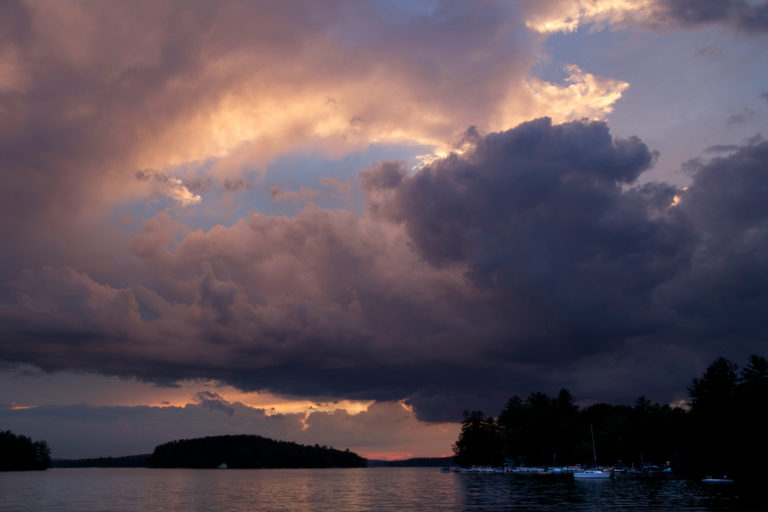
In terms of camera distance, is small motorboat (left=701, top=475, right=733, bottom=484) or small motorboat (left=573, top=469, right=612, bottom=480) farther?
small motorboat (left=573, top=469, right=612, bottom=480)

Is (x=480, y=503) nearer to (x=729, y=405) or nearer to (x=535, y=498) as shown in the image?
(x=535, y=498)

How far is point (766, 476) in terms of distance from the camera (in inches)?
4860

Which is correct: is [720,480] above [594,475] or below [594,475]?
above

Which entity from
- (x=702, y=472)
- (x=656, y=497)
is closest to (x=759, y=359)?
(x=702, y=472)

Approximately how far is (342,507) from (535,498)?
3716 cm

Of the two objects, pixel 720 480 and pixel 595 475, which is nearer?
pixel 720 480

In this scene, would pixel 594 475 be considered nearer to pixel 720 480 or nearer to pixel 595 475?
pixel 595 475

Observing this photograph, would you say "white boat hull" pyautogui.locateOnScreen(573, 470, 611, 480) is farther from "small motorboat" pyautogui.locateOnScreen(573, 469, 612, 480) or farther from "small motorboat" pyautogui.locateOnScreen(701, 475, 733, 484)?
"small motorboat" pyautogui.locateOnScreen(701, 475, 733, 484)

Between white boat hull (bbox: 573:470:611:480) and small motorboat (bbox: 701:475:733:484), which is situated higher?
small motorboat (bbox: 701:475:733:484)

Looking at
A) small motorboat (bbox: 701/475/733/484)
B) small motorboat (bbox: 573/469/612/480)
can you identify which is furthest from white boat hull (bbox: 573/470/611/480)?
small motorboat (bbox: 701/475/733/484)

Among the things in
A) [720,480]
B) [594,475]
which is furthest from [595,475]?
[720,480]

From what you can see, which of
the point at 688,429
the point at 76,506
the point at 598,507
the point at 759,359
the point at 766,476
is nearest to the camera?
the point at 598,507

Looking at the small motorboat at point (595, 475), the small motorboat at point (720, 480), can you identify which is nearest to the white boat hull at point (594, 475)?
the small motorboat at point (595, 475)

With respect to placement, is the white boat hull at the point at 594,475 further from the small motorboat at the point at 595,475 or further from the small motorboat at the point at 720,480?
the small motorboat at the point at 720,480
